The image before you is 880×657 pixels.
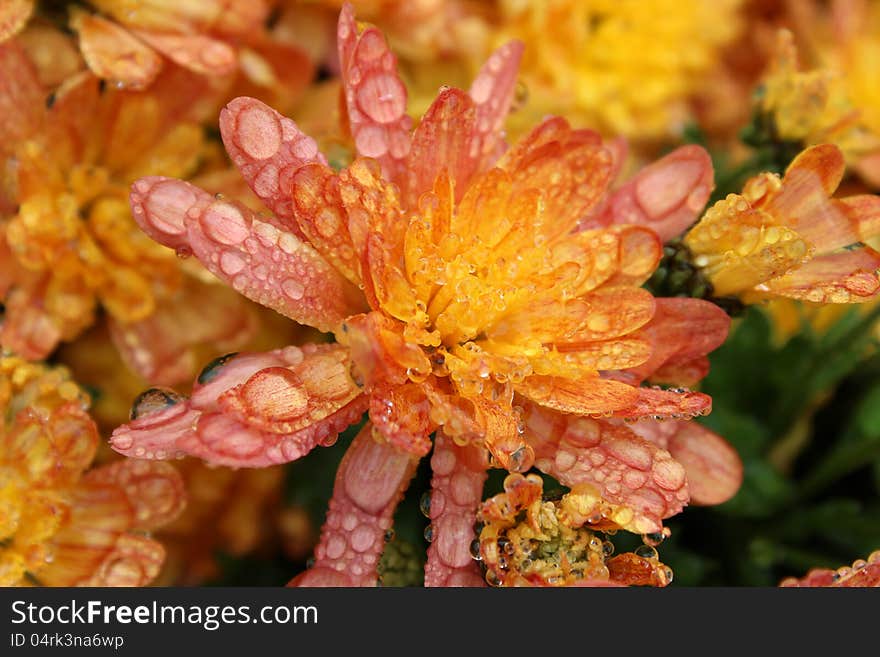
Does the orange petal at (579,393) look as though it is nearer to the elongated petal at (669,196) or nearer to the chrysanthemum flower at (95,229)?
the elongated petal at (669,196)

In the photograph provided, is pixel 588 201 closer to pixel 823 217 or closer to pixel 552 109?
pixel 823 217

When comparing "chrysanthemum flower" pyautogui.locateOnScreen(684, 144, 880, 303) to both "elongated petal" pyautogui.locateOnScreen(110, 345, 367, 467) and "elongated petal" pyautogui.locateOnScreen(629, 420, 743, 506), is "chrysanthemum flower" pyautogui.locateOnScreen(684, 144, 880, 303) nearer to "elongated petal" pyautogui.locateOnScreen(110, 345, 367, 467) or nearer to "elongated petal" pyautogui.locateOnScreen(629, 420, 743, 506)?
"elongated petal" pyautogui.locateOnScreen(629, 420, 743, 506)

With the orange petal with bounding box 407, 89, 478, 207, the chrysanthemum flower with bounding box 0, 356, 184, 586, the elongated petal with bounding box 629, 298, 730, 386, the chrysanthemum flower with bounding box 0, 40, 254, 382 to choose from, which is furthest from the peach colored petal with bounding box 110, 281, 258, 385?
the elongated petal with bounding box 629, 298, 730, 386

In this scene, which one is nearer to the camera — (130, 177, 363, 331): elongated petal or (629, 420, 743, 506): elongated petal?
(130, 177, 363, 331): elongated petal

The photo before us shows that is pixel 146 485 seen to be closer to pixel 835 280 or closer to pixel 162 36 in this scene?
pixel 162 36

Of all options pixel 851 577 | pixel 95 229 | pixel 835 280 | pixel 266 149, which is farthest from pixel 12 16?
pixel 851 577

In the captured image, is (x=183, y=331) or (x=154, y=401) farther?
(x=183, y=331)
